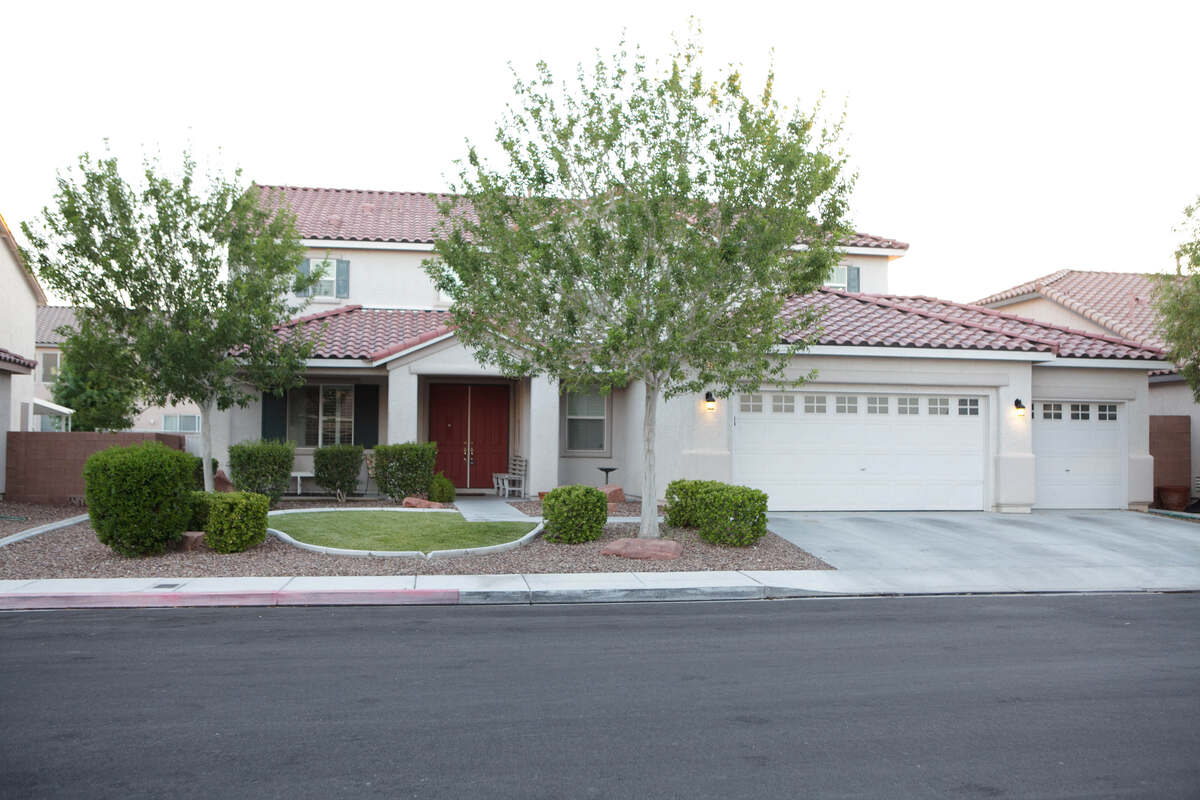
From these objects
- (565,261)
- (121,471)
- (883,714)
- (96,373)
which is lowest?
(883,714)

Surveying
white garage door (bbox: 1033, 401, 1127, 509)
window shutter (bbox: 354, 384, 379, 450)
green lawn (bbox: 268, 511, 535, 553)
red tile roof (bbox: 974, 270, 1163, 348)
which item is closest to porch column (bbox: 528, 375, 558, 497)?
green lawn (bbox: 268, 511, 535, 553)

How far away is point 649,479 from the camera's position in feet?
46.9

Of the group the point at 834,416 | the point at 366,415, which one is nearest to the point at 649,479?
the point at 834,416

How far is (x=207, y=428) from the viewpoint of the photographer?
56.1 ft

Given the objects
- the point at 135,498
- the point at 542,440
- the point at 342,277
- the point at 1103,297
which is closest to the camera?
the point at 135,498

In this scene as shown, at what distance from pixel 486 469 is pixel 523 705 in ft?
51.7

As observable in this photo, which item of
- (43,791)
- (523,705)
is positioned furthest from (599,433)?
(43,791)

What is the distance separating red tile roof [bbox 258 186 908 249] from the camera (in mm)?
23578

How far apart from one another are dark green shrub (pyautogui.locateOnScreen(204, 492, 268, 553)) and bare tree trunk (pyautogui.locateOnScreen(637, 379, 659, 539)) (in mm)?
5330

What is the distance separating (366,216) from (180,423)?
68.5 feet

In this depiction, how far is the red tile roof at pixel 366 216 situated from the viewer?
23.6m

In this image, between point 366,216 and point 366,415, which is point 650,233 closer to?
point 366,415

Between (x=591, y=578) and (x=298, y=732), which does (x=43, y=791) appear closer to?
(x=298, y=732)

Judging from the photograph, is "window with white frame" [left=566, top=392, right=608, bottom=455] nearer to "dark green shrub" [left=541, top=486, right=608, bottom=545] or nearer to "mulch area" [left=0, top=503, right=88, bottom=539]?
"dark green shrub" [left=541, top=486, right=608, bottom=545]
